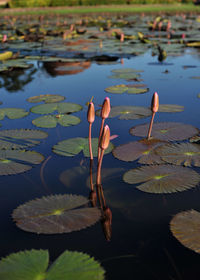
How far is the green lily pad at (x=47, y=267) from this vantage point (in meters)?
0.98

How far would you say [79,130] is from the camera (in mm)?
2391

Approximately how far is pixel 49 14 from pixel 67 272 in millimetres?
17764

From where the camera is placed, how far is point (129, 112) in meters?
2.63

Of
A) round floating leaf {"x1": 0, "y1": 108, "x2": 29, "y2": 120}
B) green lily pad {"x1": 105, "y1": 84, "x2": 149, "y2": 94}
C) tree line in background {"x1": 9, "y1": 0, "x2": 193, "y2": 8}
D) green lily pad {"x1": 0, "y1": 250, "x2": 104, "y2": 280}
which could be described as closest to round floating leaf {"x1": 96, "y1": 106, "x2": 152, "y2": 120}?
green lily pad {"x1": 105, "y1": 84, "x2": 149, "y2": 94}

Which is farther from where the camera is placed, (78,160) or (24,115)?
(24,115)

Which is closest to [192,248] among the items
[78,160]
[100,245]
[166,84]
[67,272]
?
[100,245]

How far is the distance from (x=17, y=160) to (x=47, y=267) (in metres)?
0.93

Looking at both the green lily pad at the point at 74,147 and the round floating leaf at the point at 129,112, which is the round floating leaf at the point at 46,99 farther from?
the green lily pad at the point at 74,147

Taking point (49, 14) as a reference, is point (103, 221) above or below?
below

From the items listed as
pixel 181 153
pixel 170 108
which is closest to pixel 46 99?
pixel 170 108

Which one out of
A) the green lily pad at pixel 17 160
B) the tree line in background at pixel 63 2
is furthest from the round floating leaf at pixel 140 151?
the tree line in background at pixel 63 2

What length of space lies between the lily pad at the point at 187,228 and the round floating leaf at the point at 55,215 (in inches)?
12.3

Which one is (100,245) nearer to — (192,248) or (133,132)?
(192,248)

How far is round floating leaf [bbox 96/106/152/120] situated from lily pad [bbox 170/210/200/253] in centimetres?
134
